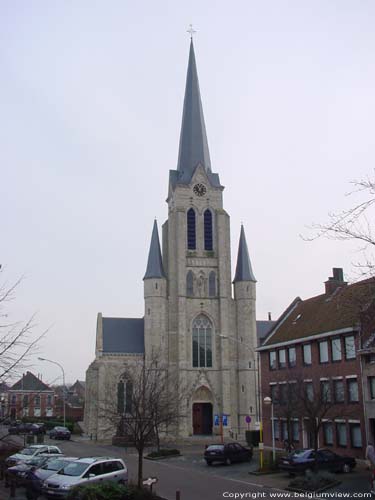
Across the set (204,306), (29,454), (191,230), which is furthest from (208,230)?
(29,454)

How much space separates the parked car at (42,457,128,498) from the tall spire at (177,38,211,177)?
50281 millimetres

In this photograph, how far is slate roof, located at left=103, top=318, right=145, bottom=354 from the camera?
65500 millimetres

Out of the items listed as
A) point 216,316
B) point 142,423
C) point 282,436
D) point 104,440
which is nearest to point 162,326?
point 216,316

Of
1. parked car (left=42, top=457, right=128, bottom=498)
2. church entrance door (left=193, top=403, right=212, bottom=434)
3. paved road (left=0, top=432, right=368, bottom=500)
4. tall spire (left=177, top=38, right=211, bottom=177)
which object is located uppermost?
tall spire (left=177, top=38, right=211, bottom=177)

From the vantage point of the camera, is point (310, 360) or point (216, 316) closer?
point (310, 360)

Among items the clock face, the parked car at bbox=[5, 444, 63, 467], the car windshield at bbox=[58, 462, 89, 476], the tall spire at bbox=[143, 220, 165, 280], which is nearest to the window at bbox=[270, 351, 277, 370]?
the parked car at bbox=[5, 444, 63, 467]

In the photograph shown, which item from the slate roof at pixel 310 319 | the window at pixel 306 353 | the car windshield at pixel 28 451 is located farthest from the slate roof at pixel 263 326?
the car windshield at pixel 28 451

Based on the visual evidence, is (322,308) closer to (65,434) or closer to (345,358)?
(345,358)

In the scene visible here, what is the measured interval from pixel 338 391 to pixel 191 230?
34.6 m

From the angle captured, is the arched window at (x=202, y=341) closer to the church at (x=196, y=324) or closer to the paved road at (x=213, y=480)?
the church at (x=196, y=324)

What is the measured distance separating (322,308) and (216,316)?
24801 millimetres

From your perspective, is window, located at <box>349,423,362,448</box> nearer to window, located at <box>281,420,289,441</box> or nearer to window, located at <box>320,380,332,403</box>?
window, located at <box>320,380,332,403</box>

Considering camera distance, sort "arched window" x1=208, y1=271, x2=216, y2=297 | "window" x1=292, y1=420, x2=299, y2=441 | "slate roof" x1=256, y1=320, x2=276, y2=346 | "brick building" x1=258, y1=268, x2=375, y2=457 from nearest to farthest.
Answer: "brick building" x1=258, y1=268, x2=375, y2=457, "window" x1=292, y1=420, x2=299, y2=441, "arched window" x1=208, y1=271, x2=216, y2=297, "slate roof" x1=256, y1=320, x2=276, y2=346

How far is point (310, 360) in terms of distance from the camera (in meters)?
39.8
